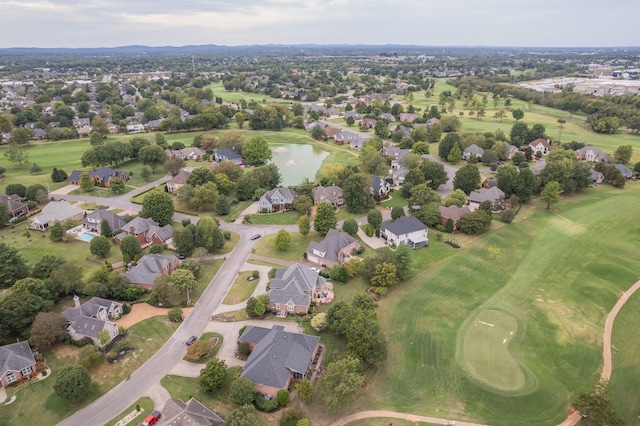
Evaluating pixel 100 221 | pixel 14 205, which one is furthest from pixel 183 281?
pixel 14 205

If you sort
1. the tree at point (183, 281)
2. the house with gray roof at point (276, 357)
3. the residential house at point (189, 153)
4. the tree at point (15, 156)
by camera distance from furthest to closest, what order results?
the residential house at point (189, 153)
the tree at point (15, 156)
the tree at point (183, 281)
the house with gray roof at point (276, 357)

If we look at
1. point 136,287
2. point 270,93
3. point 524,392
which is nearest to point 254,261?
point 136,287

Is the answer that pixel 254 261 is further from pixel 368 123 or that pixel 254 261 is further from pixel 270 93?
pixel 270 93

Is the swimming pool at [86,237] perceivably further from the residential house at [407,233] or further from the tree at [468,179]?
the tree at [468,179]

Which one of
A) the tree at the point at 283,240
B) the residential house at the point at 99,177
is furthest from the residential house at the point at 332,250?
the residential house at the point at 99,177

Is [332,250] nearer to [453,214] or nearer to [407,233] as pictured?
[407,233]
